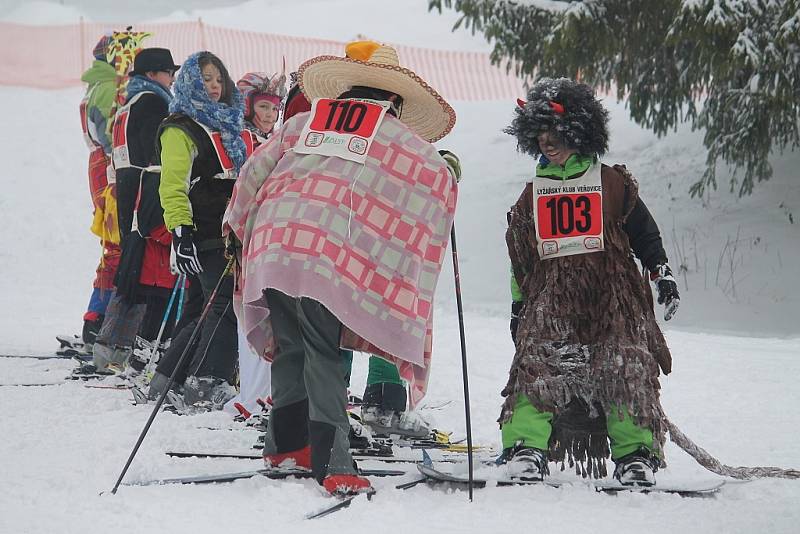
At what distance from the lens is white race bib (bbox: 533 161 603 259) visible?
4.11m

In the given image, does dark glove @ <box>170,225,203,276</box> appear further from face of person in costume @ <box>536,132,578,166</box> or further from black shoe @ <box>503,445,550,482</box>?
black shoe @ <box>503,445,550,482</box>

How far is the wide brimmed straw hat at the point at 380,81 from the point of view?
3982 millimetres

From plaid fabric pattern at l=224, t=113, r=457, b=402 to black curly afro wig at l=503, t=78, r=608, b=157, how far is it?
20.6 inches

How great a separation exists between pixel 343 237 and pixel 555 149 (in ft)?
3.28

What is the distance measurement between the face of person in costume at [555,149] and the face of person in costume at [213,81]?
214 centimetres

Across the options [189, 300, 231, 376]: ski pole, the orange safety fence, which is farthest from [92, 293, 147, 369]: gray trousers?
the orange safety fence

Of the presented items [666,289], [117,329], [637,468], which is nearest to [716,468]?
[637,468]

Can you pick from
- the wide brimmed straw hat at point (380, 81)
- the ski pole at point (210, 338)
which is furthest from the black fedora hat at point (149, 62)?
the wide brimmed straw hat at point (380, 81)

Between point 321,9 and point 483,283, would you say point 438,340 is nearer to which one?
point 483,283

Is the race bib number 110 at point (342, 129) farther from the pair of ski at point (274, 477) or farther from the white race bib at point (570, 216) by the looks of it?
the pair of ski at point (274, 477)

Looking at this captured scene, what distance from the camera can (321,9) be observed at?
104 feet

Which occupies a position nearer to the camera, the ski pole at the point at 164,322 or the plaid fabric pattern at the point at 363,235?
the plaid fabric pattern at the point at 363,235

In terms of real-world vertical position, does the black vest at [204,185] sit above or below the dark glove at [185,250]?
above

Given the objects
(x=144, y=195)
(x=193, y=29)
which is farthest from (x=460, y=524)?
(x=193, y=29)
